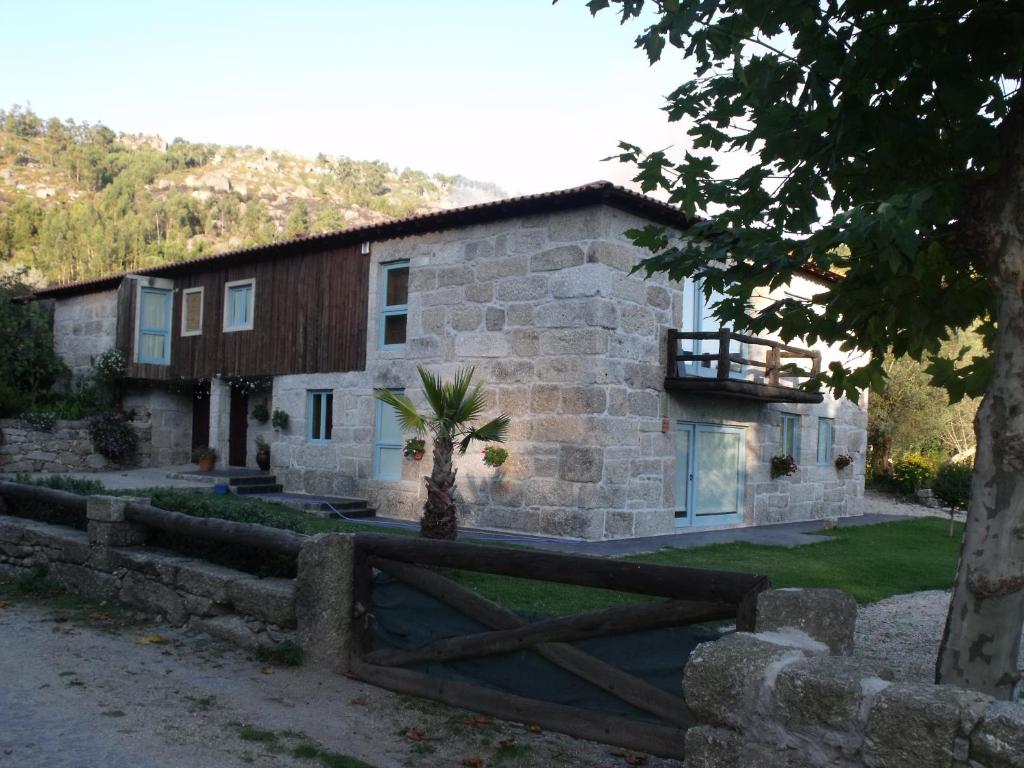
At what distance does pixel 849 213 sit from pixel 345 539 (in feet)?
11.8

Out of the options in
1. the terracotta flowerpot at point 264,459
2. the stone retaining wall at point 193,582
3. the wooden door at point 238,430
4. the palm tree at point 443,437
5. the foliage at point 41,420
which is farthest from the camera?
the wooden door at point 238,430

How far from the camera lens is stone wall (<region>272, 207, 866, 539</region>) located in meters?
12.8

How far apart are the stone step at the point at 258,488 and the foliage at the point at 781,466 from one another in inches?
389

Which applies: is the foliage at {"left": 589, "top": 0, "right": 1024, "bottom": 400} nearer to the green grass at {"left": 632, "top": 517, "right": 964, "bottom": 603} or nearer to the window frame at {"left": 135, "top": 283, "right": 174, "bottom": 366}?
the green grass at {"left": 632, "top": 517, "right": 964, "bottom": 603}

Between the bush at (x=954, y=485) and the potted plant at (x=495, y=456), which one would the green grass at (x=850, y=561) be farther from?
the potted plant at (x=495, y=456)

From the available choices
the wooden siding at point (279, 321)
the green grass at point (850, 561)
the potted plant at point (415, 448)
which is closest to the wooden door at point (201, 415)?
the wooden siding at point (279, 321)

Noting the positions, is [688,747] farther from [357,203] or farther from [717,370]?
[357,203]

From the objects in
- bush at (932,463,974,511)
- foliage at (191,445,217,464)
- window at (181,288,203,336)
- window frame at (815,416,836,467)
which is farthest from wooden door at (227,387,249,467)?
bush at (932,463,974,511)

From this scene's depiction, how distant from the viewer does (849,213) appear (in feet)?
12.5

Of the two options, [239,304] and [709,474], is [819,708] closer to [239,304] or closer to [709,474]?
[709,474]

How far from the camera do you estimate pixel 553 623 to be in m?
4.50

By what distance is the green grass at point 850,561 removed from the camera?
389 inches

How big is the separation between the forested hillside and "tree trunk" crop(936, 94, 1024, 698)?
109ft

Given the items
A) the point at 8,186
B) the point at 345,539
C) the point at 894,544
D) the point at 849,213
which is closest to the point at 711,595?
the point at 849,213
